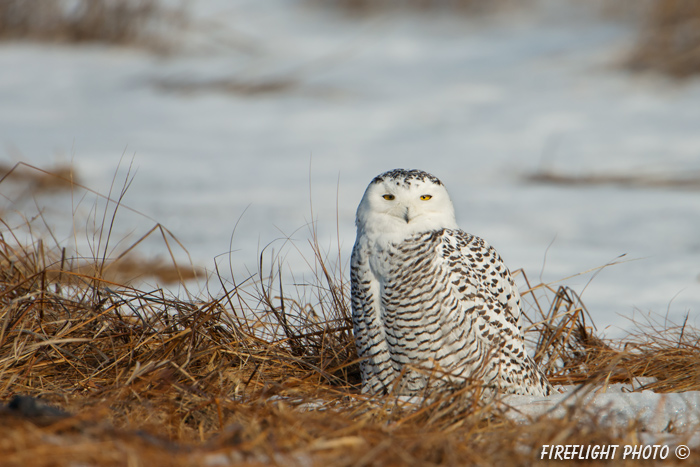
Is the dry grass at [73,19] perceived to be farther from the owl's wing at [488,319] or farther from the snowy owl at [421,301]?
the owl's wing at [488,319]

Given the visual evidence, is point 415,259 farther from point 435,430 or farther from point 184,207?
point 184,207

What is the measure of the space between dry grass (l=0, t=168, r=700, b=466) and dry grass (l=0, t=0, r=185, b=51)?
7388 millimetres

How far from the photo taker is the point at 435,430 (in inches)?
81.6

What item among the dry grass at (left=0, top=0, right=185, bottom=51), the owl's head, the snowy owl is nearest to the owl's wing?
the snowy owl

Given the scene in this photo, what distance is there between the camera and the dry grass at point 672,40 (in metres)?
8.34

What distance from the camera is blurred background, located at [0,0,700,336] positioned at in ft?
17.1

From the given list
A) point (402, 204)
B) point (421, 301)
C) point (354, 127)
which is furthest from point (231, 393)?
point (354, 127)

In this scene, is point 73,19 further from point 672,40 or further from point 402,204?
point 402,204

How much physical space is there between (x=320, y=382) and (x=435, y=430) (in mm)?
744

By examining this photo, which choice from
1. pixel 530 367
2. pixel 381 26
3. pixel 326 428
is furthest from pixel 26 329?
pixel 381 26

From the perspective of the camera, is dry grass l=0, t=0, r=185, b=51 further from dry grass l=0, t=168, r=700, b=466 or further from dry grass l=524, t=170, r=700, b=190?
dry grass l=0, t=168, r=700, b=466

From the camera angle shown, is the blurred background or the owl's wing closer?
the owl's wing

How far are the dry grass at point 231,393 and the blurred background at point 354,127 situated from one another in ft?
3.24

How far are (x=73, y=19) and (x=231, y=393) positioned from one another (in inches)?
339
